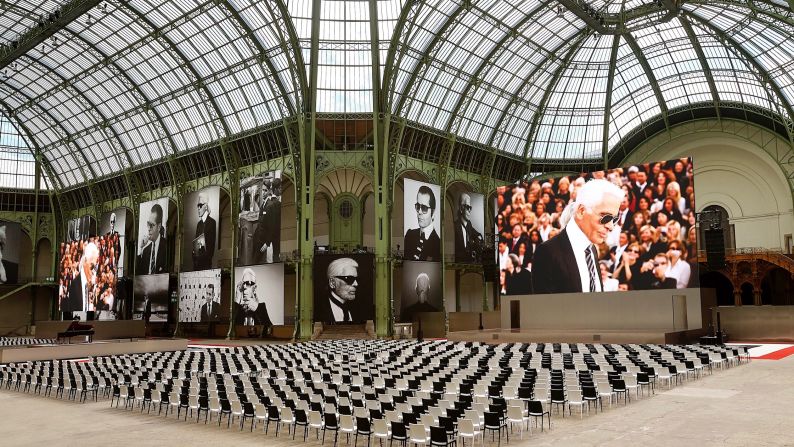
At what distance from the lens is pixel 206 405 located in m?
18.2

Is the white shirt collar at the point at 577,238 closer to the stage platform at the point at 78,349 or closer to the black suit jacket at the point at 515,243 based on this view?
the black suit jacket at the point at 515,243

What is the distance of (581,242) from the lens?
1780 inches

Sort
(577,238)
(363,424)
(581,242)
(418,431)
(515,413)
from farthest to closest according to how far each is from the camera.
Result: (577,238) → (581,242) → (515,413) → (363,424) → (418,431)

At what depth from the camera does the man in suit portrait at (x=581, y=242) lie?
44562mm

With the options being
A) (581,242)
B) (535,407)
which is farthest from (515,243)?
(535,407)

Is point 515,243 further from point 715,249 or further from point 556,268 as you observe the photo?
point 715,249

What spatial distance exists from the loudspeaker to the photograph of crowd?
0.90 meters

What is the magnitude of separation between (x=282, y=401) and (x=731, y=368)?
19.9 m

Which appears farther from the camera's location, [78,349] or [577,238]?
[577,238]

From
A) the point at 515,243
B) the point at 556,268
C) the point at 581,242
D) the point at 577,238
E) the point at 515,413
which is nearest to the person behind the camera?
the point at 515,413

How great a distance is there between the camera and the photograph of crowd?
41.7 m

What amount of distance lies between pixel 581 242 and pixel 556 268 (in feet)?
8.52

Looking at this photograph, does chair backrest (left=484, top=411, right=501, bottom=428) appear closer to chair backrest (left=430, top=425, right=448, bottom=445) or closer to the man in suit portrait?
chair backrest (left=430, top=425, right=448, bottom=445)

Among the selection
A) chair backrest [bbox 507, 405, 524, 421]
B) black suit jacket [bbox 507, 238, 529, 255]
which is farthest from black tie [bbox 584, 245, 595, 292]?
chair backrest [bbox 507, 405, 524, 421]
